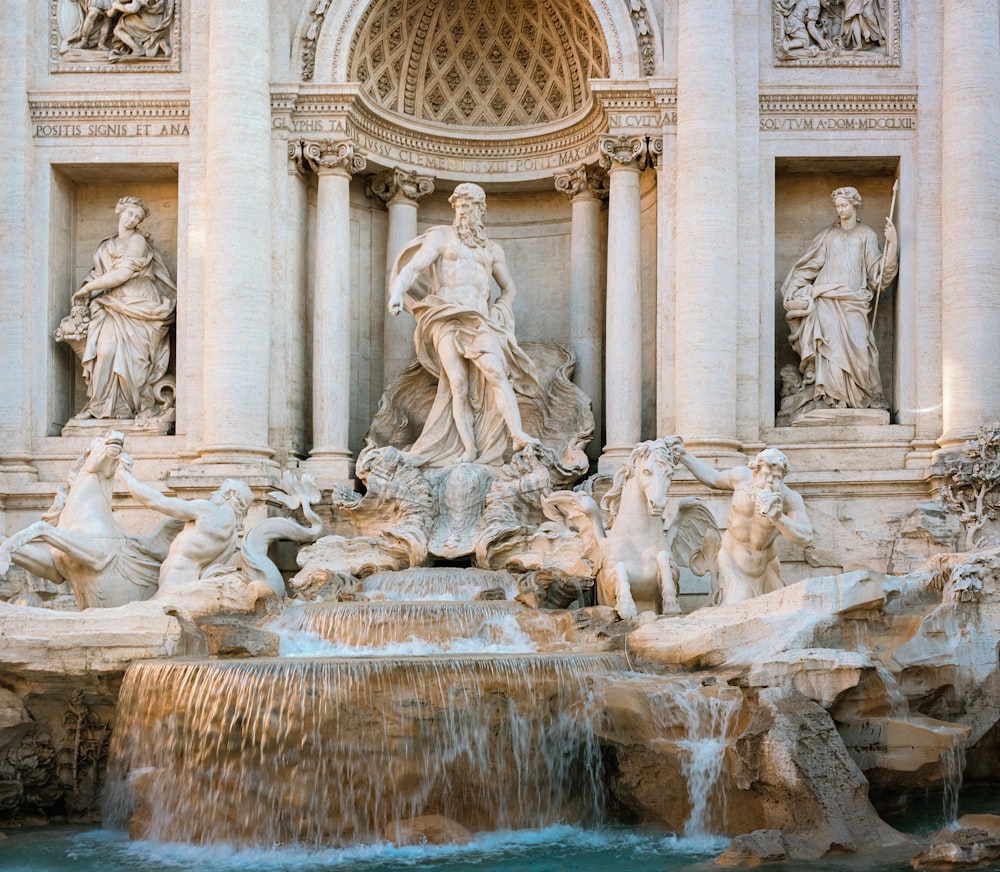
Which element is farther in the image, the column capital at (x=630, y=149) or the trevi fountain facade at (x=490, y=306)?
the column capital at (x=630, y=149)

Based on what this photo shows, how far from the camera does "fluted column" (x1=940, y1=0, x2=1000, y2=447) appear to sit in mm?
17203

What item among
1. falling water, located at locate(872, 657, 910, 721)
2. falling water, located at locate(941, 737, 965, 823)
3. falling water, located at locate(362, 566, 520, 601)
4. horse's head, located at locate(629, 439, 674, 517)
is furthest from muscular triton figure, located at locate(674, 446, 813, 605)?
falling water, located at locate(941, 737, 965, 823)

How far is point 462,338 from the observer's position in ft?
58.4

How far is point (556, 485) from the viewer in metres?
17.4

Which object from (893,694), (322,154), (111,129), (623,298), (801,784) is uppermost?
(111,129)

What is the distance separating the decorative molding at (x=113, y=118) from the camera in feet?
60.2

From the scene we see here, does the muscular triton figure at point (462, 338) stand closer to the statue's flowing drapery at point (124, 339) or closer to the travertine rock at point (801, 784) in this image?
the statue's flowing drapery at point (124, 339)

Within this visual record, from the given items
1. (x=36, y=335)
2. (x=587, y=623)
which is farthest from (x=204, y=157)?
(x=587, y=623)

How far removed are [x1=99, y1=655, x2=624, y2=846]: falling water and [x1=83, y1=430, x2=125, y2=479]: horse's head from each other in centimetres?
365

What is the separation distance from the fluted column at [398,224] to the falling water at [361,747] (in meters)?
8.00

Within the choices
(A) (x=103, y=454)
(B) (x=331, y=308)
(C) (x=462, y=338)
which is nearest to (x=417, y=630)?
(A) (x=103, y=454)

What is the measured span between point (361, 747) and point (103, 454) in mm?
5056

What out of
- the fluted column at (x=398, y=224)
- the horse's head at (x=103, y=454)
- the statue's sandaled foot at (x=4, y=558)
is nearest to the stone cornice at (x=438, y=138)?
the fluted column at (x=398, y=224)

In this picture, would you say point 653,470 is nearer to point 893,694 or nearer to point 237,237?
point 893,694
